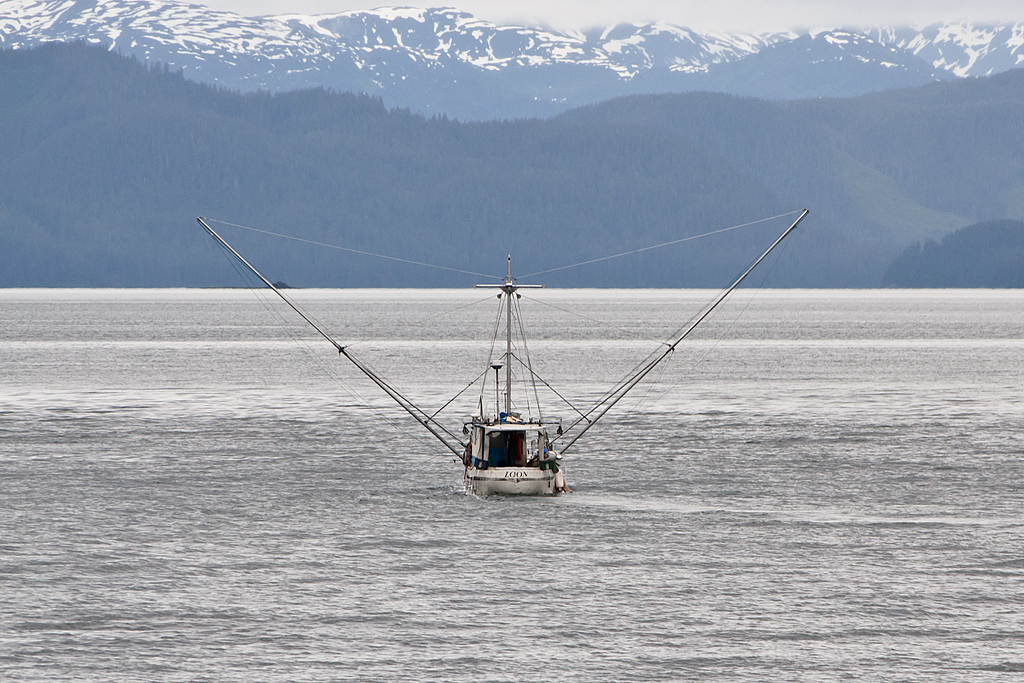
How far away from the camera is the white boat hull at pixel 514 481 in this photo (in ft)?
205

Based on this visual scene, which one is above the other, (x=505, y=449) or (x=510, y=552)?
(x=505, y=449)

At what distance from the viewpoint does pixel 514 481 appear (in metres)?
62.5

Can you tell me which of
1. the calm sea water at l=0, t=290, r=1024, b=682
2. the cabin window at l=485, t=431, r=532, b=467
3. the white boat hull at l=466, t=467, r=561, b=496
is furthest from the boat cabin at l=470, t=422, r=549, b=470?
the calm sea water at l=0, t=290, r=1024, b=682

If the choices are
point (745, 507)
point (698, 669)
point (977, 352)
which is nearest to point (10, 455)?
point (745, 507)

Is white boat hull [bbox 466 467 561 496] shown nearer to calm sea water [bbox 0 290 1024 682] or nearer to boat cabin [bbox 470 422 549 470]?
boat cabin [bbox 470 422 549 470]

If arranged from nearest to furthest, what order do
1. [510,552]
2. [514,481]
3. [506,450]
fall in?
1. [510,552]
2. [514,481]
3. [506,450]

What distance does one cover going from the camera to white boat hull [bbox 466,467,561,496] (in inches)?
2454

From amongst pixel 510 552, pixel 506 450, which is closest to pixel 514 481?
pixel 506 450

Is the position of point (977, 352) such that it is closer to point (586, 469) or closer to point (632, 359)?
point (632, 359)

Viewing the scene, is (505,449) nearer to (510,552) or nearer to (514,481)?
(514,481)

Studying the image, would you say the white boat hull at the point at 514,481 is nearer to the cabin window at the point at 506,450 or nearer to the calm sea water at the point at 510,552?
the cabin window at the point at 506,450

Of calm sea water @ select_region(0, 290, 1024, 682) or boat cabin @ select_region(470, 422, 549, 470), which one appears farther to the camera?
boat cabin @ select_region(470, 422, 549, 470)

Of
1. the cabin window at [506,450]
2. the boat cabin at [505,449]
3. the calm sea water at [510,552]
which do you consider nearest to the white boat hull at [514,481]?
the boat cabin at [505,449]

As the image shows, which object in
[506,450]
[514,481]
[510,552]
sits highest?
[506,450]
